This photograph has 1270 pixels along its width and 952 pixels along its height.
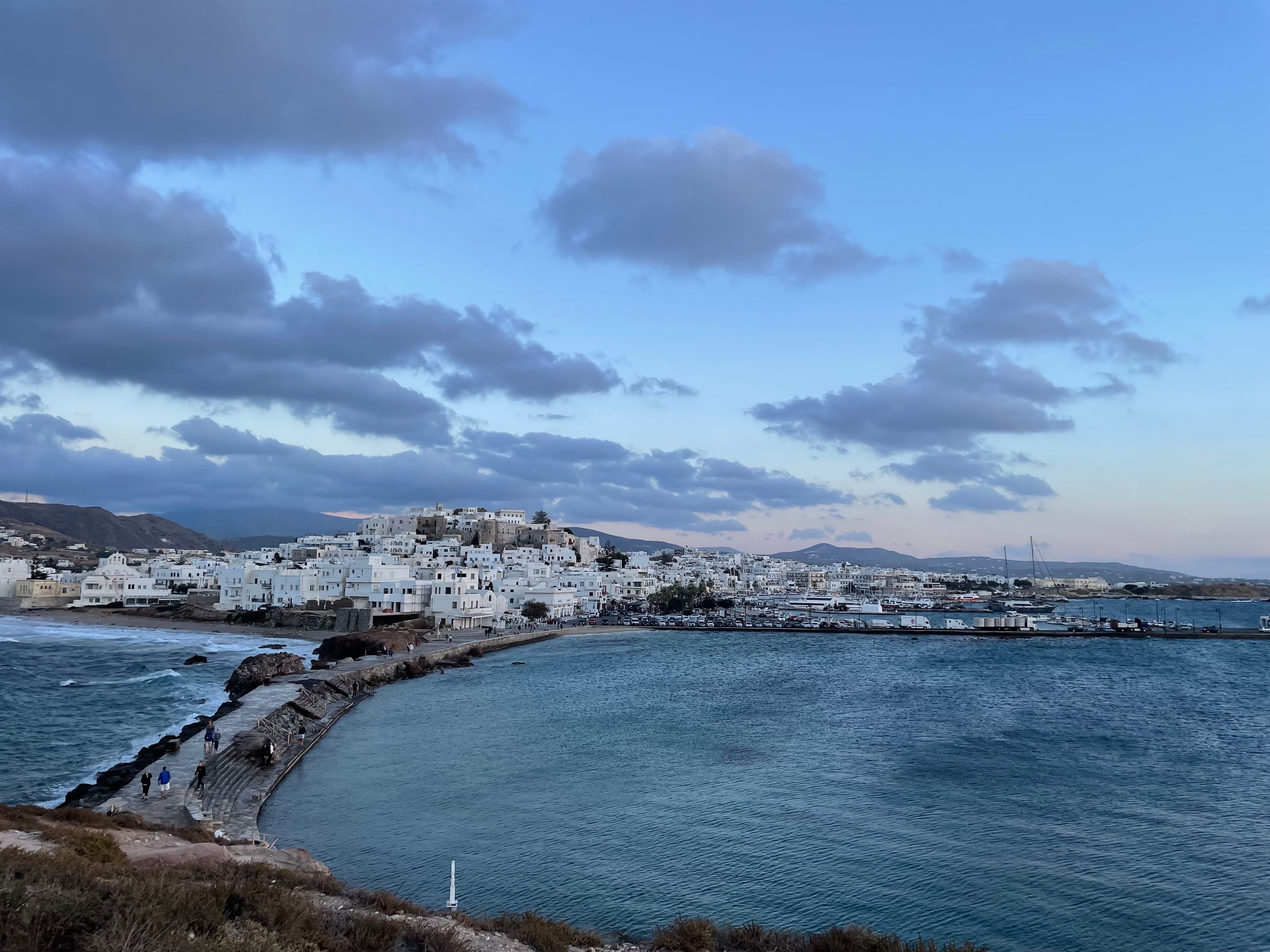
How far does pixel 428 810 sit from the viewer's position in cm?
1872

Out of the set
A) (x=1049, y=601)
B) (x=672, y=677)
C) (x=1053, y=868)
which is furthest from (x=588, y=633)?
(x=1049, y=601)

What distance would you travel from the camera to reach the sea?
14.0 metres

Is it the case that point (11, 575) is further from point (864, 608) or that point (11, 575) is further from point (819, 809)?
point (864, 608)

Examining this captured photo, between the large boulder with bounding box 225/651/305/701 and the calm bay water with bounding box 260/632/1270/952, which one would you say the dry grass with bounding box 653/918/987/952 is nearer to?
the calm bay water with bounding box 260/632/1270/952

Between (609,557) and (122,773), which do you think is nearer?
(122,773)

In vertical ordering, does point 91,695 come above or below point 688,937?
below

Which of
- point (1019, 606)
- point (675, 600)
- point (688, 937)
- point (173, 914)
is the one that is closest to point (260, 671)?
point (688, 937)

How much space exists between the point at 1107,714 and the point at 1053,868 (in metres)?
21.0

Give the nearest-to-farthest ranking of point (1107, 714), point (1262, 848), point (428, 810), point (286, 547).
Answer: point (1262, 848)
point (428, 810)
point (1107, 714)
point (286, 547)

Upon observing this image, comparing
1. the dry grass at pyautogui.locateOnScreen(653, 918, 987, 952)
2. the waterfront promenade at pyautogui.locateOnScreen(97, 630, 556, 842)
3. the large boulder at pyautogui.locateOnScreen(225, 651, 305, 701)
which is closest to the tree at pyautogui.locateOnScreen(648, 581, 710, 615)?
the waterfront promenade at pyautogui.locateOnScreen(97, 630, 556, 842)

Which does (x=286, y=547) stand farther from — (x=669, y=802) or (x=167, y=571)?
(x=669, y=802)

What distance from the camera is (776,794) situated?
67.1ft

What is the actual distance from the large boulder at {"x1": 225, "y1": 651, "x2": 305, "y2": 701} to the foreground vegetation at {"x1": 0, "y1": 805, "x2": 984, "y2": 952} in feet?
70.8

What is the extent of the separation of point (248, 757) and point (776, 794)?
14.0m
